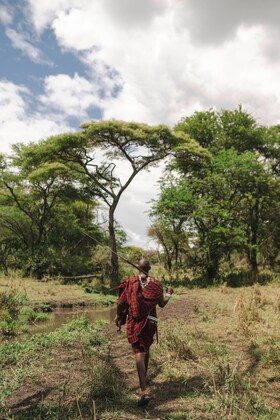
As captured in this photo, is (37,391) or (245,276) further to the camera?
(245,276)

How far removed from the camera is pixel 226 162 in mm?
21156

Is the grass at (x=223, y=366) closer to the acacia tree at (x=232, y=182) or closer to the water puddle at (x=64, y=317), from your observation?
the water puddle at (x=64, y=317)

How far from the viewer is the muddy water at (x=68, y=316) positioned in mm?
9594

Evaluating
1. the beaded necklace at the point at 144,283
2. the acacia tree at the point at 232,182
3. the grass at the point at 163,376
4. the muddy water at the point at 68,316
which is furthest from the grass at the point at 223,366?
the acacia tree at the point at 232,182

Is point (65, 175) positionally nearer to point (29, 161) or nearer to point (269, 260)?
point (29, 161)

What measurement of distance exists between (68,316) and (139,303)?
7.46 meters

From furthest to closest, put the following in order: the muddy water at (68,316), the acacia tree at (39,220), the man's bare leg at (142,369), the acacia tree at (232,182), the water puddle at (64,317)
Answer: the acacia tree at (39,220)
the acacia tree at (232,182)
the muddy water at (68,316)
the water puddle at (64,317)
the man's bare leg at (142,369)

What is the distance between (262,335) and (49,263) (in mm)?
17492

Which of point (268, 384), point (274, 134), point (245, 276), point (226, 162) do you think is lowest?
point (268, 384)

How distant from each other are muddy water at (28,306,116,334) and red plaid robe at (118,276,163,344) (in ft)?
15.9

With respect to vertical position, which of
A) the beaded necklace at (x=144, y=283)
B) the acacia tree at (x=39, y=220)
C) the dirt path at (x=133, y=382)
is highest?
the acacia tree at (x=39, y=220)

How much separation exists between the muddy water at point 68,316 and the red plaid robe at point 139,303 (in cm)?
483

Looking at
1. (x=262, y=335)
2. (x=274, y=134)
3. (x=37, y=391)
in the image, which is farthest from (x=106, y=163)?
(x=37, y=391)

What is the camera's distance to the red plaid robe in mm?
4895
